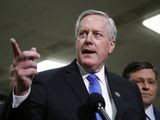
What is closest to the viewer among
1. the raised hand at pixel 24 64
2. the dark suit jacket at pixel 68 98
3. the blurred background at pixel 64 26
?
the raised hand at pixel 24 64


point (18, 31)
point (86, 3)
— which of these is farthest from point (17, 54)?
point (18, 31)

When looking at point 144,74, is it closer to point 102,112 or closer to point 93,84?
point 93,84

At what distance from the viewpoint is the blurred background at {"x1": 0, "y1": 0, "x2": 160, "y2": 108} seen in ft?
16.3

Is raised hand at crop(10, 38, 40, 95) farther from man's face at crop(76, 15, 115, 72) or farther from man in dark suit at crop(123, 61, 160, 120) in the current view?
man in dark suit at crop(123, 61, 160, 120)

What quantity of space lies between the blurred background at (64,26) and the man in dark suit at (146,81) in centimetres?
171

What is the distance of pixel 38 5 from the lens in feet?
16.1

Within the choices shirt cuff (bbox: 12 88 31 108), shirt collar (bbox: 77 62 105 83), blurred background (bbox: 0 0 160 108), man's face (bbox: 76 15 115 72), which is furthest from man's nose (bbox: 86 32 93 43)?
blurred background (bbox: 0 0 160 108)

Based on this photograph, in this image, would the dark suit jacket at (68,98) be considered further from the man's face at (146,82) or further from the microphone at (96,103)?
the man's face at (146,82)

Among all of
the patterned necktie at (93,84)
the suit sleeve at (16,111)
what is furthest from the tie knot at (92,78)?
the suit sleeve at (16,111)

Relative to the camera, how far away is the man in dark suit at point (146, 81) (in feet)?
9.37

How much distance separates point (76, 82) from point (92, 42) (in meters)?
0.28

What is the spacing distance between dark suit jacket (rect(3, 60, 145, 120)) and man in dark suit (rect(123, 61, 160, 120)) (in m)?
0.55

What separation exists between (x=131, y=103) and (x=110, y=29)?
18.5 inches

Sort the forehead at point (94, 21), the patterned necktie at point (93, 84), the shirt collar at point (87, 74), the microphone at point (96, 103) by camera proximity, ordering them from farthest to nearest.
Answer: the forehead at point (94, 21)
the shirt collar at point (87, 74)
the patterned necktie at point (93, 84)
the microphone at point (96, 103)
